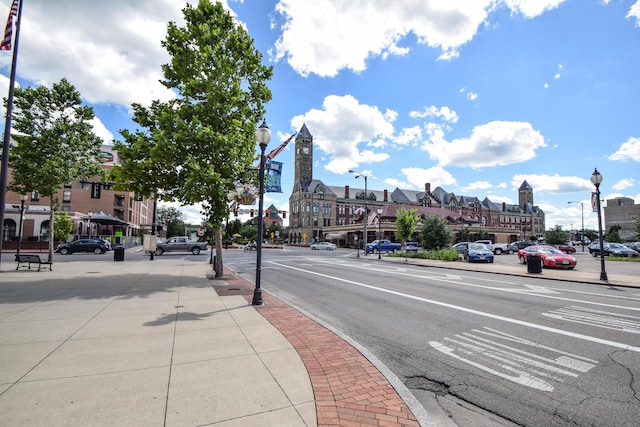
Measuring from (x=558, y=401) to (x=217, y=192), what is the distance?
1110 cm

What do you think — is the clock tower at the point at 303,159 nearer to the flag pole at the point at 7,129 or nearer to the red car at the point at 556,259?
the red car at the point at 556,259

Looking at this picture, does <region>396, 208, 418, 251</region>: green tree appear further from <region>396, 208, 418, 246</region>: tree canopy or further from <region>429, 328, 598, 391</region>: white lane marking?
<region>429, 328, 598, 391</region>: white lane marking

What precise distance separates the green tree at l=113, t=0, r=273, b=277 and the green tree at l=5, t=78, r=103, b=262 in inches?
352

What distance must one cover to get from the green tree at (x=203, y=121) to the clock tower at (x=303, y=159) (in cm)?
8183

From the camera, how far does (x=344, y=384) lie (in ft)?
13.3

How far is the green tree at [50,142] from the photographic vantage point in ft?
58.4

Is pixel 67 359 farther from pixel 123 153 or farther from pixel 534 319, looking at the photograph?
pixel 123 153

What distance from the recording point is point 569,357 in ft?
16.8

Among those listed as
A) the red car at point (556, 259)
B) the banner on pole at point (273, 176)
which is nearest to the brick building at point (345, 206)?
the red car at point (556, 259)

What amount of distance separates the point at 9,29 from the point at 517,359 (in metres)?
14.8

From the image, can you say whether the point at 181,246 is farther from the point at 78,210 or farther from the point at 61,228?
the point at 78,210

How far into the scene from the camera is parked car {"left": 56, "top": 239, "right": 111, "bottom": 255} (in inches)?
1308

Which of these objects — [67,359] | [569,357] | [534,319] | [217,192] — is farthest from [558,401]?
[217,192]

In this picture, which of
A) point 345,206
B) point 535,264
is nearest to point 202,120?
point 535,264
